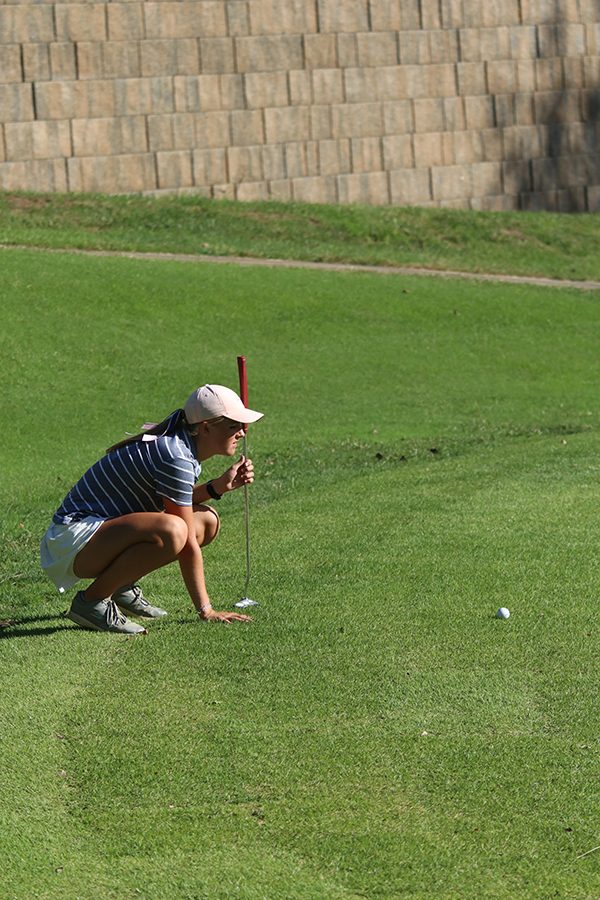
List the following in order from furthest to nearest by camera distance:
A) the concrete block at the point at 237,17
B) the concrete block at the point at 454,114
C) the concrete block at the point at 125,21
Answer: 1. the concrete block at the point at 454,114
2. the concrete block at the point at 237,17
3. the concrete block at the point at 125,21

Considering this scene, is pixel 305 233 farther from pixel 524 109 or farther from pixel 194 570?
pixel 194 570

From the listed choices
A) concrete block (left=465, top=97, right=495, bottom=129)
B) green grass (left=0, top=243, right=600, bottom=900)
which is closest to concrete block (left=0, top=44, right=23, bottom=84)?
green grass (left=0, top=243, right=600, bottom=900)

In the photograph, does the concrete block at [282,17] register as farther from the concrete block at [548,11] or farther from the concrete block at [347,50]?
the concrete block at [548,11]

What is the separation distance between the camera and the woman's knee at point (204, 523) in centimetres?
682

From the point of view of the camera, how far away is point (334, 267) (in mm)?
19156

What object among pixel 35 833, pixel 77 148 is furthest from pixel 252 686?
pixel 77 148

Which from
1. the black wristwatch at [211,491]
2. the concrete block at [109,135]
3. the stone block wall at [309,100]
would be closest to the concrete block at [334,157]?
the stone block wall at [309,100]

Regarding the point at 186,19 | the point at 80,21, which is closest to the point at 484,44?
the point at 186,19

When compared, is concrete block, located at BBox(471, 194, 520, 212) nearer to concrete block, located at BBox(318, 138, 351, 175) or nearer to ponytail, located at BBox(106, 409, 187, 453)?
concrete block, located at BBox(318, 138, 351, 175)

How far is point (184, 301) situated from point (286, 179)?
251 inches

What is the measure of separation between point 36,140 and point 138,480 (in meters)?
14.4

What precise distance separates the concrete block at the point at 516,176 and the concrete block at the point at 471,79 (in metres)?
1.46

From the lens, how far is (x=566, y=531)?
8.41 metres

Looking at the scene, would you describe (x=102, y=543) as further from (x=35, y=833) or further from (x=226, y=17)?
(x=226, y=17)
